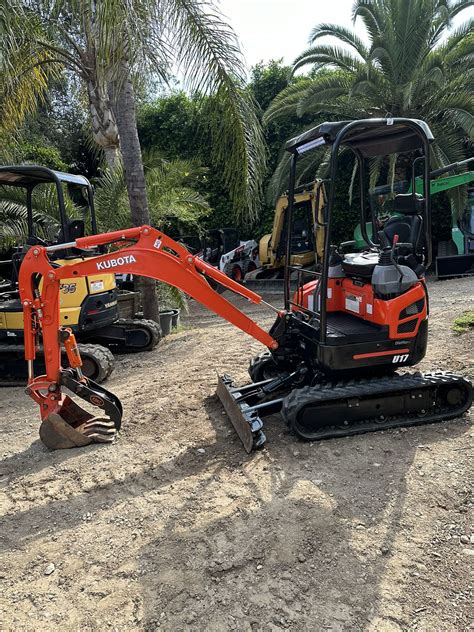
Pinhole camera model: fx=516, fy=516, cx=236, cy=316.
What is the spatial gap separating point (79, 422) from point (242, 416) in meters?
1.48

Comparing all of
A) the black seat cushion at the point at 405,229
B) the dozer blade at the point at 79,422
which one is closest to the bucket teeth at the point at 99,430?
the dozer blade at the point at 79,422

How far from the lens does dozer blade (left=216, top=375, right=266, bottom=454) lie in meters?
4.06

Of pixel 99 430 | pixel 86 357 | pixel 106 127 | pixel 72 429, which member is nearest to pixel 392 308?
pixel 99 430

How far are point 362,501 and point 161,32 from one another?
20.9ft

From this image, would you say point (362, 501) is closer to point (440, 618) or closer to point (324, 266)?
point (440, 618)

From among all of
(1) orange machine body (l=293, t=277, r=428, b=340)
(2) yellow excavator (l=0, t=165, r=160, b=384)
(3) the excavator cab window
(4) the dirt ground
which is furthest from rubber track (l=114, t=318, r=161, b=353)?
(3) the excavator cab window

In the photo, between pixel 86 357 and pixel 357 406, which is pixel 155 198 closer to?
pixel 86 357

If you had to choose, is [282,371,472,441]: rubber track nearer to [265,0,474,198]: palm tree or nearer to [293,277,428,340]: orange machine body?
[293,277,428,340]: orange machine body

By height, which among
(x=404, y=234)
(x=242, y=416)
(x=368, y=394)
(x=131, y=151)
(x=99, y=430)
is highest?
(x=131, y=151)

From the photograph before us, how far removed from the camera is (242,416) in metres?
4.23

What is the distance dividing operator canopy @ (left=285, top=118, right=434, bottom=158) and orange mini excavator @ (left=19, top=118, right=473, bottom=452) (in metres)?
0.01

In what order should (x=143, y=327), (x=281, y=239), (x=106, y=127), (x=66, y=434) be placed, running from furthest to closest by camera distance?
(x=281, y=239)
(x=106, y=127)
(x=143, y=327)
(x=66, y=434)

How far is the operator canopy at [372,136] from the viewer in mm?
3914

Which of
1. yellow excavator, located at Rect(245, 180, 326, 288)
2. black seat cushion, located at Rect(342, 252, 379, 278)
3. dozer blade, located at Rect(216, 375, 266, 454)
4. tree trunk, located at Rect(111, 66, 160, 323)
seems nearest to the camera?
dozer blade, located at Rect(216, 375, 266, 454)
